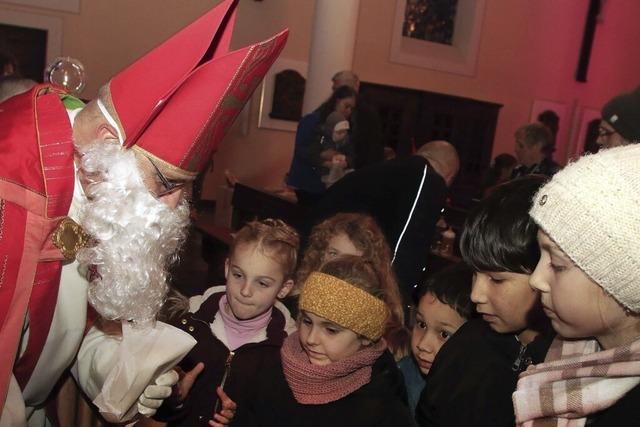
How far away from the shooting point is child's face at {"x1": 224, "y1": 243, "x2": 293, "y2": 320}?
8.93 feet

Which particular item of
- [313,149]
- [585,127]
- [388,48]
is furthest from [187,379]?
[585,127]

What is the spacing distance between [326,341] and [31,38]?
30.2ft

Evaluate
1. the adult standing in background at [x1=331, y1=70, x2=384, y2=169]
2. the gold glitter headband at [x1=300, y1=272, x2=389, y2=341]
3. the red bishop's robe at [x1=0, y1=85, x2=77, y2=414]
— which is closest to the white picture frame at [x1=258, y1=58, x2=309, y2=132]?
the adult standing in background at [x1=331, y1=70, x2=384, y2=169]

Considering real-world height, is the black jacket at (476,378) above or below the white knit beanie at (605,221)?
below

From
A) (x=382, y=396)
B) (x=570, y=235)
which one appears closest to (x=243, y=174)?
(x=382, y=396)

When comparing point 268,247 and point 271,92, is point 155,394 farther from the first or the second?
point 271,92

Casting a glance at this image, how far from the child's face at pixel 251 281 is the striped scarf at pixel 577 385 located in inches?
51.1

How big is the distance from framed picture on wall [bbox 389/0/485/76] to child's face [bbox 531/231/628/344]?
38.2 feet

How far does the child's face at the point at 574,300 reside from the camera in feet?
4.84

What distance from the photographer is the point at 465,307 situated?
265 centimetres

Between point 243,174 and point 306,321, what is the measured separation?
9.59 metres

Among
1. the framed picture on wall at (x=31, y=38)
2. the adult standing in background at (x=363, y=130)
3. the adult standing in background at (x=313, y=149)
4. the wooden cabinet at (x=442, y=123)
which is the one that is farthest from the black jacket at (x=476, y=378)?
the wooden cabinet at (x=442, y=123)

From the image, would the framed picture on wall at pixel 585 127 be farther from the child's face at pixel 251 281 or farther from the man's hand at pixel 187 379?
the man's hand at pixel 187 379

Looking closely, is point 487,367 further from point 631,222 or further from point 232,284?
point 232,284
